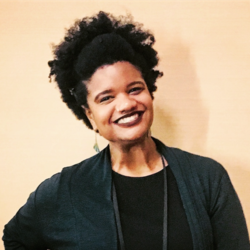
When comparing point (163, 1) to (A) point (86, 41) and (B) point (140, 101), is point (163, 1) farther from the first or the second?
(B) point (140, 101)

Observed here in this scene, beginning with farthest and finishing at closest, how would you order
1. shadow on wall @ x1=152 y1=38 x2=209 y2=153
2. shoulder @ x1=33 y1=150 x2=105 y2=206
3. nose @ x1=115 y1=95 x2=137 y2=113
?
shadow on wall @ x1=152 y1=38 x2=209 y2=153, shoulder @ x1=33 y1=150 x2=105 y2=206, nose @ x1=115 y1=95 x2=137 y2=113

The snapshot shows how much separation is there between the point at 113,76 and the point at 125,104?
0.33 feet

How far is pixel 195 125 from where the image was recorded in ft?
3.58

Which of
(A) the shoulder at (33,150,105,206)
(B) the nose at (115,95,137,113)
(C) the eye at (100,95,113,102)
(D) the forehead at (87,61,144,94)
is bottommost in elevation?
(A) the shoulder at (33,150,105,206)

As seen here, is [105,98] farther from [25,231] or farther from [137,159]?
[25,231]

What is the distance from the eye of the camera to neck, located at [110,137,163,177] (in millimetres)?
926

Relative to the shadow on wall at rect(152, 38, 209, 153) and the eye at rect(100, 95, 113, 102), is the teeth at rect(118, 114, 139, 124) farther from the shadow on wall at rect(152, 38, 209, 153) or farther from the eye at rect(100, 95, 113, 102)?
the shadow on wall at rect(152, 38, 209, 153)

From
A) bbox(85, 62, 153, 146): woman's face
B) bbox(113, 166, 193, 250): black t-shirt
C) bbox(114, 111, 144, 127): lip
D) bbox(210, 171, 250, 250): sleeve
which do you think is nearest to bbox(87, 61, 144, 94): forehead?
bbox(85, 62, 153, 146): woman's face

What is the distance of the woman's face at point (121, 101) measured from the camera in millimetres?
814

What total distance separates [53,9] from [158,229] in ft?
3.26

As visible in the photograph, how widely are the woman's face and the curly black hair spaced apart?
4cm

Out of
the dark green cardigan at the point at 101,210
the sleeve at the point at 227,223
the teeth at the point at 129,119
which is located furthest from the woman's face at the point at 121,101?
the sleeve at the point at 227,223

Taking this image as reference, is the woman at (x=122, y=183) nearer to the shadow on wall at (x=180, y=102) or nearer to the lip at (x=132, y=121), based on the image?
the lip at (x=132, y=121)

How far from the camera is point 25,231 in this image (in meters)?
0.96
